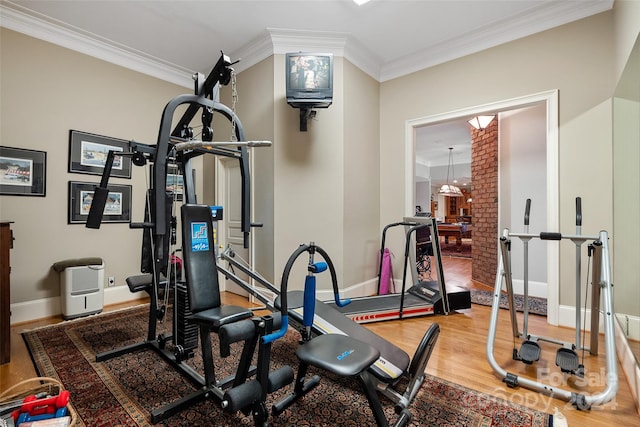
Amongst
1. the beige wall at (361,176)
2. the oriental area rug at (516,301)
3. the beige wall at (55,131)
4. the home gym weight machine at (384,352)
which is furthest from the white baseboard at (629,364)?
the beige wall at (55,131)

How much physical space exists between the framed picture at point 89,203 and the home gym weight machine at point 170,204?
1417 mm

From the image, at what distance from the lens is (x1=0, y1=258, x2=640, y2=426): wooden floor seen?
5.99 ft

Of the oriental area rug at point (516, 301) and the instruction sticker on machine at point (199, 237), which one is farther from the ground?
the instruction sticker on machine at point (199, 237)

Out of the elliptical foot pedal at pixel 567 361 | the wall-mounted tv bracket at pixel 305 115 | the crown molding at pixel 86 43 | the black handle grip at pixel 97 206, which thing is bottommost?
the elliptical foot pedal at pixel 567 361

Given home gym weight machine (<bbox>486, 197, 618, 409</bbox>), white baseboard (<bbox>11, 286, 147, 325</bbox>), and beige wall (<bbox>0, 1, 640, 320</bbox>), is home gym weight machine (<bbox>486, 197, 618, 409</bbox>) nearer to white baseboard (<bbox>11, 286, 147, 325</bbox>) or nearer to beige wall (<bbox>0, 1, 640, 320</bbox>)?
beige wall (<bbox>0, 1, 640, 320</bbox>)

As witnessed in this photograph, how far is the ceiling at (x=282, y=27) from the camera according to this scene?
10.4 feet

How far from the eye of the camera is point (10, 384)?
2098 mm

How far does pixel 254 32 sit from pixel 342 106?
1404mm

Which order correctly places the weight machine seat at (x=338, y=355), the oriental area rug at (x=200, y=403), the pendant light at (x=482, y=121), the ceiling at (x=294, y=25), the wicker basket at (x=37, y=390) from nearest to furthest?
1. the weight machine seat at (x=338, y=355)
2. the wicker basket at (x=37, y=390)
3. the oriental area rug at (x=200, y=403)
4. the ceiling at (x=294, y=25)
5. the pendant light at (x=482, y=121)

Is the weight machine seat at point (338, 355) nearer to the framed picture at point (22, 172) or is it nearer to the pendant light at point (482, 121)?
the framed picture at point (22, 172)

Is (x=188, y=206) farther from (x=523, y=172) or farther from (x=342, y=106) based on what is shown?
(x=523, y=172)

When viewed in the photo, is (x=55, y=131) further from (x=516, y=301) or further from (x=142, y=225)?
(x=516, y=301)

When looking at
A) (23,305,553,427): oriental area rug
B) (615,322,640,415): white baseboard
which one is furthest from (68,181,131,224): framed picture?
(615,322,640,415): white baseboard

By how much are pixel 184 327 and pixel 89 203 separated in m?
2.50
